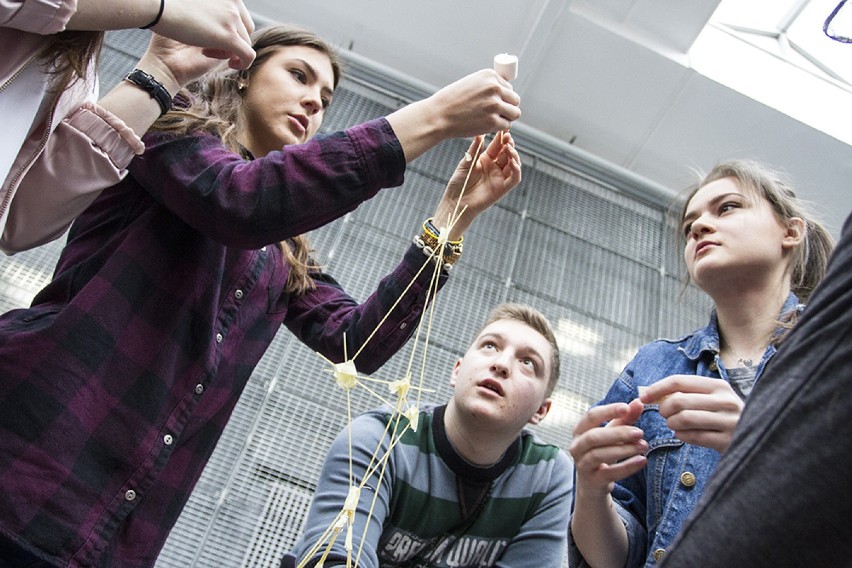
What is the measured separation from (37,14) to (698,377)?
0.71 m

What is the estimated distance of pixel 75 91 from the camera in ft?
2.57

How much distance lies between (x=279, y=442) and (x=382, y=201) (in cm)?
97

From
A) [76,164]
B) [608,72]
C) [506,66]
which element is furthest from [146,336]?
[608,72]

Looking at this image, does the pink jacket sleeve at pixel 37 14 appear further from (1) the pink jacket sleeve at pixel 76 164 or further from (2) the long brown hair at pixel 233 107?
(2) the long brown hair at pixel 233 107

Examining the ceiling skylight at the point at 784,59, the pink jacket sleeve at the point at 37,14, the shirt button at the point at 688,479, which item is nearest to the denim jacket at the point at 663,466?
the shirt button at the point at 688,479

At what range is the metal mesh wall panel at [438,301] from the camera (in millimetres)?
2014

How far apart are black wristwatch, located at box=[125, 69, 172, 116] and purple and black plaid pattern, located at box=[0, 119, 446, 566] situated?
93 mm

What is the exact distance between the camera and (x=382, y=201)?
266 cm

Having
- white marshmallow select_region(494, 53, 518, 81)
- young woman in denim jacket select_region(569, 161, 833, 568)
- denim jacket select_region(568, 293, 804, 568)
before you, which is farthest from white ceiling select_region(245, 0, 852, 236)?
denim jacket select_region(568, 293, 804, 568)

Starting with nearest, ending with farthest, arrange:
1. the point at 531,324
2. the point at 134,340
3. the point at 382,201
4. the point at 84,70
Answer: the point at 84,70 < the point at 134,340 < the point at 531,324 < the point at 382,201

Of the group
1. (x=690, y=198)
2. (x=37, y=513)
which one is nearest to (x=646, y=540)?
(x=690, y=198)

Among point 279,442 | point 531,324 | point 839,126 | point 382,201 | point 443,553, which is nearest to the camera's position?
point 443,553

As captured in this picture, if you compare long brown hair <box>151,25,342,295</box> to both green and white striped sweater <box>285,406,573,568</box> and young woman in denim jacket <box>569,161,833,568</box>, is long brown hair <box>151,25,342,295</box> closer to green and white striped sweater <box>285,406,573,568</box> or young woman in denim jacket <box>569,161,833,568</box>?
green and white striped sweater <box>285,406,573,568</box>

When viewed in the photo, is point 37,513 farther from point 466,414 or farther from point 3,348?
point 466,414
